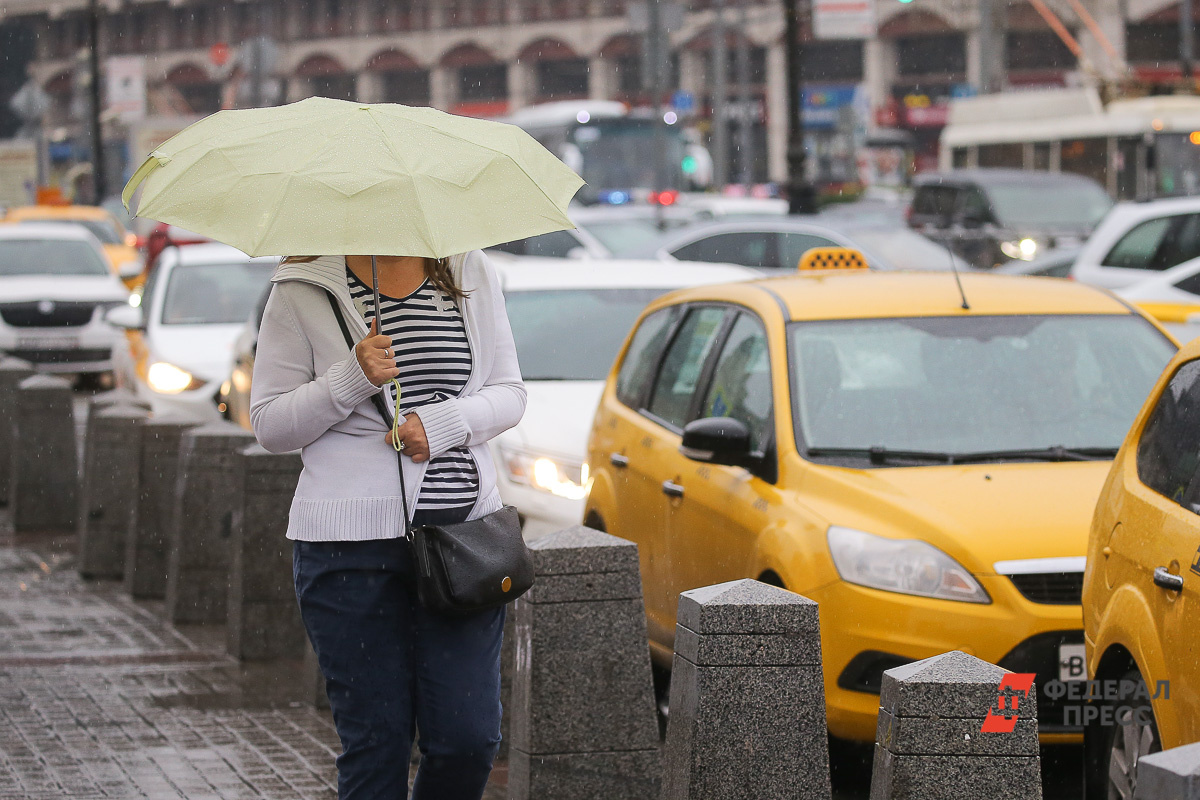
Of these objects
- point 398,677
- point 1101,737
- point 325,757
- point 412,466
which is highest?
point 412,466

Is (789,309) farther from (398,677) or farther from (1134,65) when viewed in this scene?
(1134,65)

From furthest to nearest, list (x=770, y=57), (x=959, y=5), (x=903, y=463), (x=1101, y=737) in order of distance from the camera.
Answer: (x=770, y=57)
(x=959, y=5)
(x=903, y=463)
(x=1101, y=737)

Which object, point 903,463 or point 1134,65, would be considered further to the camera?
point 1134,65

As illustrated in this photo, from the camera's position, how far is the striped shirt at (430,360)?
3771mm

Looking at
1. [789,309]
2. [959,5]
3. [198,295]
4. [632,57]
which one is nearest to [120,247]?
[198,295]

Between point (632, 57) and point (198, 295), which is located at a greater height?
point (632, 57)

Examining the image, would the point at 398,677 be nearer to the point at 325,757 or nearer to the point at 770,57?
the point at 325,757

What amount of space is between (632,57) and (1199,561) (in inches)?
2472

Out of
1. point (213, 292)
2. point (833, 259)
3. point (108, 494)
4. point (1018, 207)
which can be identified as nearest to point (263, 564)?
point (108, 494)

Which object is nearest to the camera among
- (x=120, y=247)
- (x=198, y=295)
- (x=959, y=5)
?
(x=198, y=295)

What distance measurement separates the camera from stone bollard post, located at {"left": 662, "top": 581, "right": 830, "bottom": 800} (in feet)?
13.8

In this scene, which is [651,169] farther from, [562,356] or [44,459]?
[562,356]

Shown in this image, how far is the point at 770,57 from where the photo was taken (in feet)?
203

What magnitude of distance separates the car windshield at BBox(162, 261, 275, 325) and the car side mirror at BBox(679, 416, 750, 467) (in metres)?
8.89
